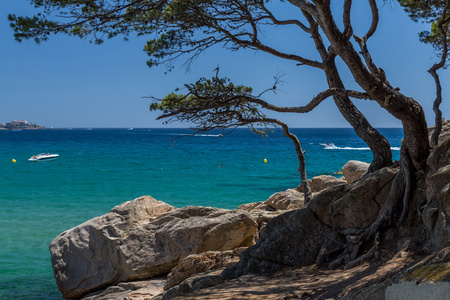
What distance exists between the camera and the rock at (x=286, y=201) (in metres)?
13.4

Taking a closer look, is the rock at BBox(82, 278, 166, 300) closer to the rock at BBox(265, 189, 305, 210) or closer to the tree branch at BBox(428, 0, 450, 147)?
the rock at BBox(265, 189, 305, 210)

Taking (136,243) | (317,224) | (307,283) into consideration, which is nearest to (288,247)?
(317,224)

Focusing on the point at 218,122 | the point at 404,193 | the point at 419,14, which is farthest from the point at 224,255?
the point at 419,14

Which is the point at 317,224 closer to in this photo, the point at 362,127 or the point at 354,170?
the point at 362,127

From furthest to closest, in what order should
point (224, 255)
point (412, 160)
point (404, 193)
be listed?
point (224, 255) < point (412, 160) < point (404, 193)

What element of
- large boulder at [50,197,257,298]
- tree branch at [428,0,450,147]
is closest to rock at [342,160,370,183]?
large boulder at [50,197,257,298]

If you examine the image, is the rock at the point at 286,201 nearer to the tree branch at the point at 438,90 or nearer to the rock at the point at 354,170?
the rock at the point at 354,170

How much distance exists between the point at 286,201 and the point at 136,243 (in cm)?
539

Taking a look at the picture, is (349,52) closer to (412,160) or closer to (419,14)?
(412,160)

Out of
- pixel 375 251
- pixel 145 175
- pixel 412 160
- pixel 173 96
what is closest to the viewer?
pixel 375 251

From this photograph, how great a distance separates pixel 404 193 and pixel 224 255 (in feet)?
10.8

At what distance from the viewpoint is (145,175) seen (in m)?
39.3

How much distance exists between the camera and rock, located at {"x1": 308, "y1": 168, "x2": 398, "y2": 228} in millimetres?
6801

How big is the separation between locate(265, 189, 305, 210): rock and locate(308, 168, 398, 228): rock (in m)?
5.96
